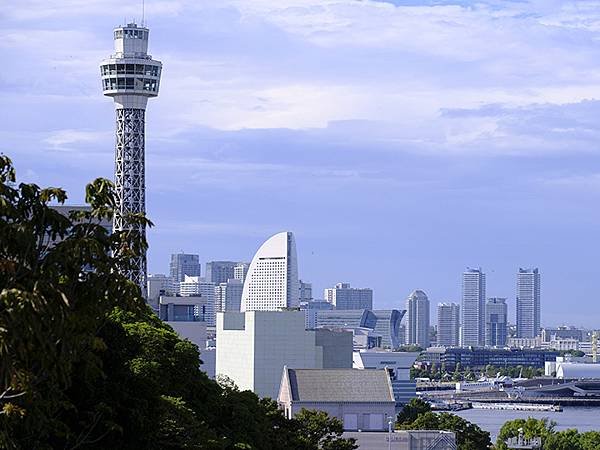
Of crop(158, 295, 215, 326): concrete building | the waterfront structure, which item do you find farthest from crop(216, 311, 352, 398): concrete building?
the waterfront structure

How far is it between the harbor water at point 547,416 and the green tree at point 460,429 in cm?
4945

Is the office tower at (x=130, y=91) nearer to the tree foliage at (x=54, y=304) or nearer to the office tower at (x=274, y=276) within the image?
the office tower at (x=274, y=276)

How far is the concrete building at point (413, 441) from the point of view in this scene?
51938 mm

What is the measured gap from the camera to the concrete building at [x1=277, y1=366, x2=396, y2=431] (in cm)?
6262

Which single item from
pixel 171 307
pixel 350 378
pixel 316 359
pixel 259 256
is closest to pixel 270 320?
pixel 316 359

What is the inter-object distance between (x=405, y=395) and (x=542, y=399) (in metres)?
56.8

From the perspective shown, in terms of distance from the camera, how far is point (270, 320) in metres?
97.7

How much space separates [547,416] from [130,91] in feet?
211

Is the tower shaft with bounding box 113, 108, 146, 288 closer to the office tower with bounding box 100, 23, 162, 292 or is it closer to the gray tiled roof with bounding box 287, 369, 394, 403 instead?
the office tower with bounding box 100, 23, 162, 292

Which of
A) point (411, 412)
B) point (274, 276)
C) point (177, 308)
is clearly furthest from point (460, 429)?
point (274, 276)

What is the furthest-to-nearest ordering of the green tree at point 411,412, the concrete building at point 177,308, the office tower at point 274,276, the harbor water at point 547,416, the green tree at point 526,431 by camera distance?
the office tower at point 274,276 < the harbor water at point 547,416 < the concrete building at point 177,308 < the green tree at point 411,412 < the green tree at point 526,431

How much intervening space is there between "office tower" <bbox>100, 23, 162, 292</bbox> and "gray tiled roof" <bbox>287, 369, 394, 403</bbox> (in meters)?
37.9

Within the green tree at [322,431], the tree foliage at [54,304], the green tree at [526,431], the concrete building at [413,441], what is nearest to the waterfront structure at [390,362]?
the green tree at [526,431]

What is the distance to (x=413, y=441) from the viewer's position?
5225 centimetres
